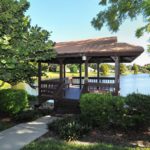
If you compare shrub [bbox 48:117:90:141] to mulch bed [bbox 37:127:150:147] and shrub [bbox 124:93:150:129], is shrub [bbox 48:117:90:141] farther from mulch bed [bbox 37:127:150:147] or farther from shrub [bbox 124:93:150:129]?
shrub [bbox 124:93:150:129]

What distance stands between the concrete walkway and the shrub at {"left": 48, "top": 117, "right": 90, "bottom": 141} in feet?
1.89

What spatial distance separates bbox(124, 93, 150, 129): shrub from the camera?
28.2 ft

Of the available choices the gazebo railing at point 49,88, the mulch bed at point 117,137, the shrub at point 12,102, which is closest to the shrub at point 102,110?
the mulch bed at point 117,137

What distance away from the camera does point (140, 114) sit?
8.79 meters

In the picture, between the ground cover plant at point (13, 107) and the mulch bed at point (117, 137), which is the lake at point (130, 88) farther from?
the ground cover plant at point (13, 107)

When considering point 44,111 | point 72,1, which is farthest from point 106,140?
point 72,1

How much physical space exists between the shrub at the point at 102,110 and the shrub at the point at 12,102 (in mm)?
3626

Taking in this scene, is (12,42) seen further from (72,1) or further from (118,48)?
(72,1)

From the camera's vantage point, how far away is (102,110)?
368 inches

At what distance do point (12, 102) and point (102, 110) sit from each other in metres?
4.72

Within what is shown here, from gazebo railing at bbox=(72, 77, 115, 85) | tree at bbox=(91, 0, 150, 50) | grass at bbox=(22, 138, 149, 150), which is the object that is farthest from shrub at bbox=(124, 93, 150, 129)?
gazebo railing at bbox=(72, 77, 115, 85)

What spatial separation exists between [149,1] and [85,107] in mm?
5312

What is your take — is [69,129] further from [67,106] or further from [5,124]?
[67,106]

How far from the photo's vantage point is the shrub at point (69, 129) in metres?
7.93
